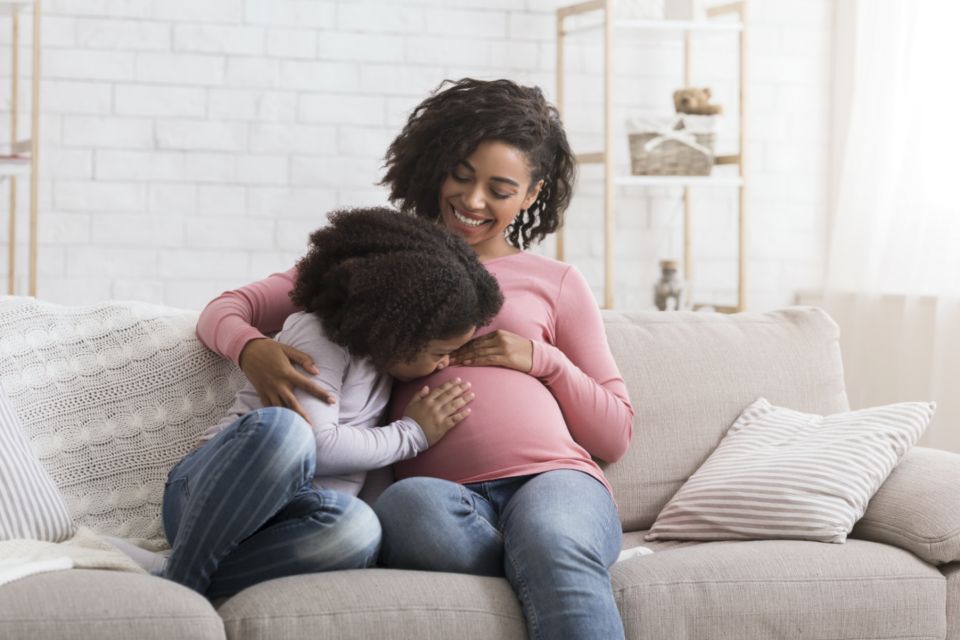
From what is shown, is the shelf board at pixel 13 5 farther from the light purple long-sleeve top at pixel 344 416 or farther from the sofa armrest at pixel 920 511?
the sofa armrest at pixel 920 511

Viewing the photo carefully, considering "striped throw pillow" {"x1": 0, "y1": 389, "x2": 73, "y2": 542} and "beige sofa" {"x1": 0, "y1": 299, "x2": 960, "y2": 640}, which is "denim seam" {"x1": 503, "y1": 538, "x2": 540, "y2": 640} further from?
"striped throw pillow" {"x1": 0, "y1": 389, "x2": 73, "y2": 542}

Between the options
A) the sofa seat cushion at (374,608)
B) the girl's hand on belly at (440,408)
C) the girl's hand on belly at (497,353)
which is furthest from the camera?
the girl's hand on belly at (497,353)

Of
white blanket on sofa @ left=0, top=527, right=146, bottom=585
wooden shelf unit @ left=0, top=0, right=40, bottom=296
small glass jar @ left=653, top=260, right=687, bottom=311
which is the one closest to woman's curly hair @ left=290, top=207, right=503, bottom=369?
white blanket on sofa @ left=0, top=527, right=146, bottom=585

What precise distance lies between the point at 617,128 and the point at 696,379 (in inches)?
64.8

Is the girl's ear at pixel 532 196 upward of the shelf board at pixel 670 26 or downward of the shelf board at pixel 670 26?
downward

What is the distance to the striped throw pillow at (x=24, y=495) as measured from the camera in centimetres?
177

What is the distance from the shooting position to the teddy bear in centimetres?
345

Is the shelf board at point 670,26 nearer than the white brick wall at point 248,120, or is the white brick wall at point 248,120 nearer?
the white brick wall at point 248,120

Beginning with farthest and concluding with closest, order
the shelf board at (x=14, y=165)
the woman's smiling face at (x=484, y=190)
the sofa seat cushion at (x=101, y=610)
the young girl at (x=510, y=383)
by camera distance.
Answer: the shelf board at (x=14, y=165) < the woman's smiling face at (x=484, y=190) < the young girl at (x=510, y=383) < the sofa seat cushion at (x=101, y=610)

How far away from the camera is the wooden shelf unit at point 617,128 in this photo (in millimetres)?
3451

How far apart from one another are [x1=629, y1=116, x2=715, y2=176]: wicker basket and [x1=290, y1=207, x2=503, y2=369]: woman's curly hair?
66.4 inches

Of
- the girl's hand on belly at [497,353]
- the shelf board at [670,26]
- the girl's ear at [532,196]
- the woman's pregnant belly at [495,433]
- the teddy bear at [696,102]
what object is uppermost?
the shelf board at [670,26]

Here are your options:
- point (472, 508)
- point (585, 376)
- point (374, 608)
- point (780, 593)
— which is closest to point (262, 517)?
point (374, 608)

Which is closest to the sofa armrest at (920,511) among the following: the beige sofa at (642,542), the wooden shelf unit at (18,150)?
the beige sofa at (642,542)
